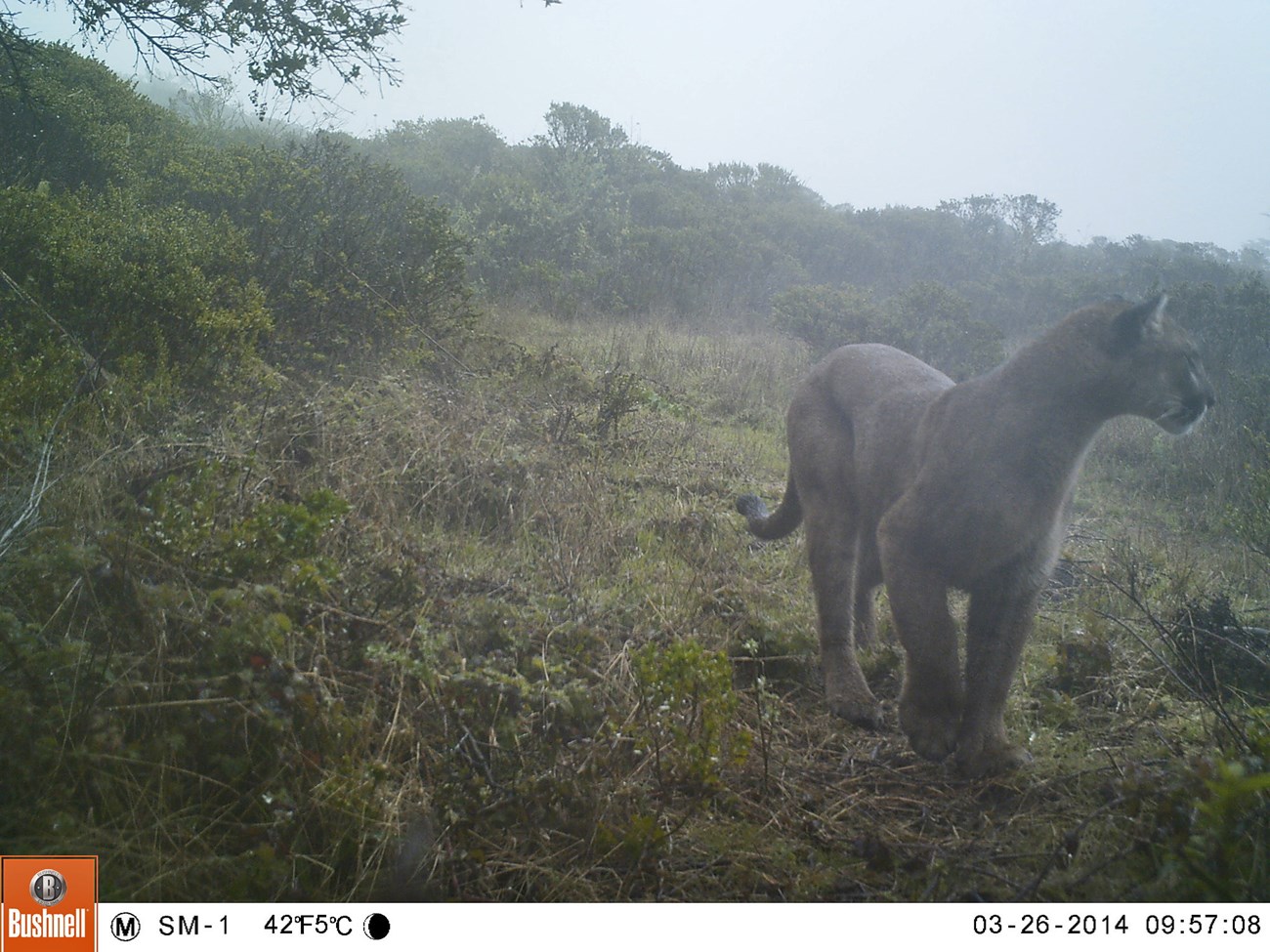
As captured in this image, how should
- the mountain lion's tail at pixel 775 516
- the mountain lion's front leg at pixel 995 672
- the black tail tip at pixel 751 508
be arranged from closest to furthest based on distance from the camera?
the mountain lion's front leg at pixel 995 672 → the mountain lion's tail at pixel 775 516 → the black tail tip at pixel 751 508

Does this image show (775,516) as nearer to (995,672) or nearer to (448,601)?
(995,672)

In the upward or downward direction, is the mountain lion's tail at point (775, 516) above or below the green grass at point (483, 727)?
above

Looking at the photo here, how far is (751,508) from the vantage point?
4.88m

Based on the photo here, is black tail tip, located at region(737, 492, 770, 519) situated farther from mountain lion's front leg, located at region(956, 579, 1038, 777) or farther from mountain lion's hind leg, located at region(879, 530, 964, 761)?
mountain lion's front leg, located at region(956, 579, 1038, 777)

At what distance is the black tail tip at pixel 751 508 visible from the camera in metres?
4.83

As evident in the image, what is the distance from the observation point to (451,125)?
17297 mm

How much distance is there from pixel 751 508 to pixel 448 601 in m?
2.21

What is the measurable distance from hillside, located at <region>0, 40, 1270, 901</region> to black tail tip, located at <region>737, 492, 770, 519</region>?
30 cm

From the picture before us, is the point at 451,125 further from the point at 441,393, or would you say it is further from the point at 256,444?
the point at 256,444
